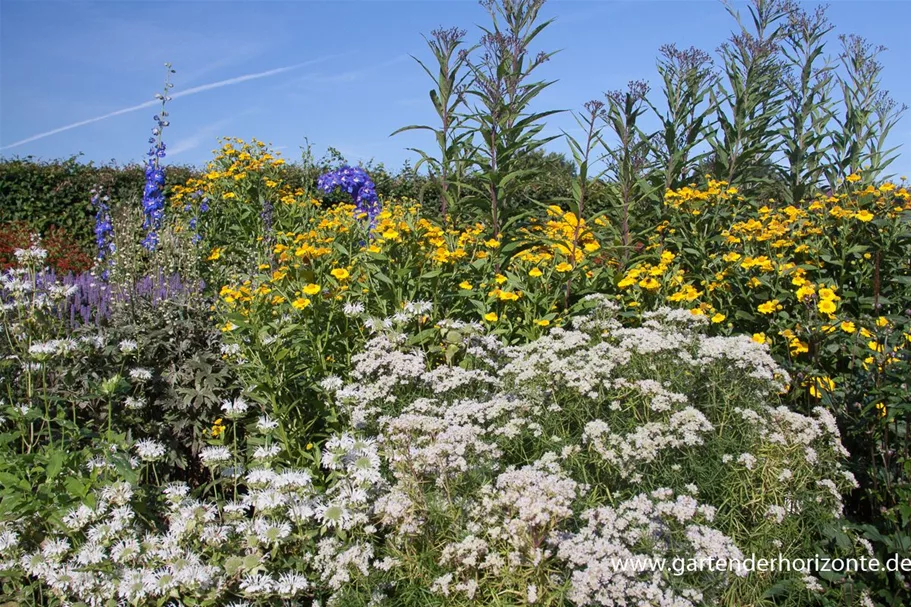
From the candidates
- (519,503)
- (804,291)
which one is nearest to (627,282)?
(804,291)

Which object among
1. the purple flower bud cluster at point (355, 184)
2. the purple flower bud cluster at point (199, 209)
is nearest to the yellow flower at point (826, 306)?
the purple flower bud cluster at point (355, 184)

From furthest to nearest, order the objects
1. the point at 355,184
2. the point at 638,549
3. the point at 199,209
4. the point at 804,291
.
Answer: the point at 199,209 < the point at 355,184 < the point at 804,291 < the point at 638,549

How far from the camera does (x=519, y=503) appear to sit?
7.49ft

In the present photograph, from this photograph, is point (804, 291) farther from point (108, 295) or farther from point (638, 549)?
point (108, 295)

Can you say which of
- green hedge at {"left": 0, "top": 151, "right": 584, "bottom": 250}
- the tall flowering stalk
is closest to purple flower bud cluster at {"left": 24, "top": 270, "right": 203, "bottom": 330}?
the tall flowering stalk

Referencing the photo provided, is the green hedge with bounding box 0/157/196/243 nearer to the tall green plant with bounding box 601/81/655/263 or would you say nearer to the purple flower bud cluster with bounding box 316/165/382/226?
the purple flower bud cluster with bounding box 316/165/382/226

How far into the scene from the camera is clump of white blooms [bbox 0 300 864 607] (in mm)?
2408

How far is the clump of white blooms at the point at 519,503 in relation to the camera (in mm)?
2408

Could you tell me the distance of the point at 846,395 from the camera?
346 centimetres

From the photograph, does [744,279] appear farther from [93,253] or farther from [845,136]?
[93,253]

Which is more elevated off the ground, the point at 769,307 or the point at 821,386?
the point at 769,307

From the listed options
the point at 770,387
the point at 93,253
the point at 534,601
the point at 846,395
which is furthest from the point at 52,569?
the point at 93,253

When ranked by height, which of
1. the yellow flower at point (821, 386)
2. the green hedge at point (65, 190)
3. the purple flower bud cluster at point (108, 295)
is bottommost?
the yellow flower at point (821, 386)

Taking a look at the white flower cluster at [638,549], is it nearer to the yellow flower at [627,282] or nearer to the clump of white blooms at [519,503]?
the clump of white blooms at [519,503]
